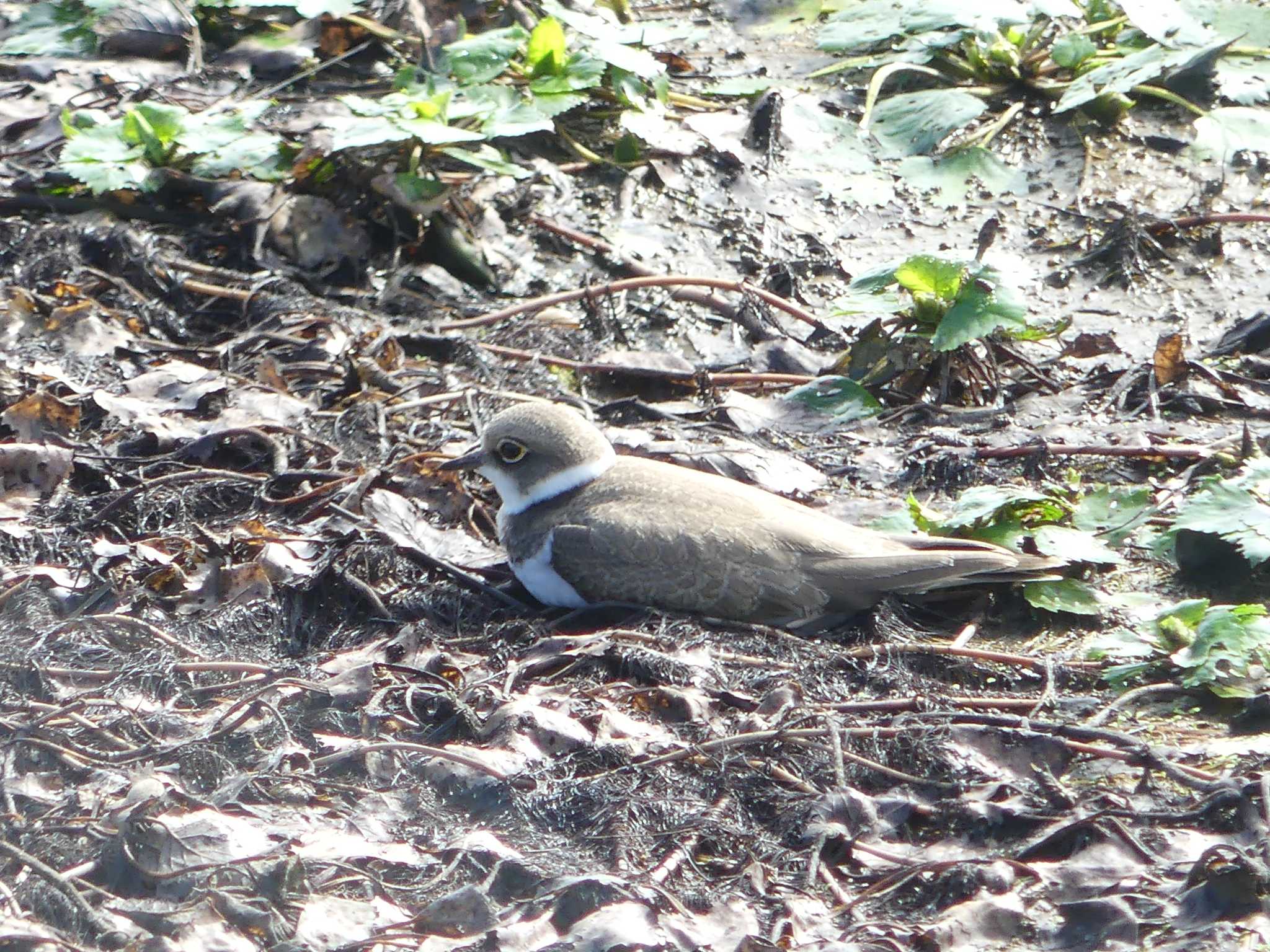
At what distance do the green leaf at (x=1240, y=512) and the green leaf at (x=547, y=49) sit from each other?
14.2 feet

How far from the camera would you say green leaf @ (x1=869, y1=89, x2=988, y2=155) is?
8.36m

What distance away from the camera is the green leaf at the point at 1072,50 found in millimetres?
8867

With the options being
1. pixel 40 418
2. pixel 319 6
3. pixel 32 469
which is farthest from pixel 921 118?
pixel 32 469

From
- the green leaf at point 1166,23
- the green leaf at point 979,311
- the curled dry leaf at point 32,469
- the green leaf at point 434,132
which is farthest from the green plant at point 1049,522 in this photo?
the green leaf at point 1166,23

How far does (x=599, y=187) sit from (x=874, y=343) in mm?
2292

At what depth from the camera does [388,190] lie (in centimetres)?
770

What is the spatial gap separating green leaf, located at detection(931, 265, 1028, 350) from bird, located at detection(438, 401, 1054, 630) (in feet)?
3.71

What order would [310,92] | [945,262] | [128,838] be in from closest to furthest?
[128,838] < [945,262] < [310,92]

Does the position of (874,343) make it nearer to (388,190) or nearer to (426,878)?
(388,190)

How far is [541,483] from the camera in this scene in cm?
591

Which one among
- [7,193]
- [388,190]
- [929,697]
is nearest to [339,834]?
[929,697]

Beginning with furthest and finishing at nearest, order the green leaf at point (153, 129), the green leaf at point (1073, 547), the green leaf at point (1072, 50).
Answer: the green leaf at point (1072, 50) → the green leaf at point (153, 129) → the green leaf at point (1073, 547)

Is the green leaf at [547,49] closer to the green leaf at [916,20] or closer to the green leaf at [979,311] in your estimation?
the green leaf at [916,20]

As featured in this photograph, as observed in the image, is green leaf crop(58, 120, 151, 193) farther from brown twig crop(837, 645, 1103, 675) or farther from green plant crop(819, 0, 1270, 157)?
brown twig crop(837, 645, 1103, 675)
